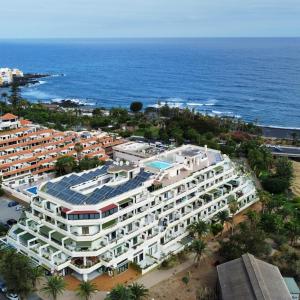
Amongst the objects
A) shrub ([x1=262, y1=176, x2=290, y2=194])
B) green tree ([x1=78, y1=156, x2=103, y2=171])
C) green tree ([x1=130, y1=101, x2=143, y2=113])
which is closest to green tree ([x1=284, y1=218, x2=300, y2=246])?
shrub ([x1=262, y1=176, x2=290, y2=194])

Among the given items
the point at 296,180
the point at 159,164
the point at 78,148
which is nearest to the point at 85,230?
the point at 159,164

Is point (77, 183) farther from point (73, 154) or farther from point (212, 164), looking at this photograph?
point (73, 154)

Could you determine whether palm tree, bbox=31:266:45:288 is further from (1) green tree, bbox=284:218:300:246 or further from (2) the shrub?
(2) the shrub

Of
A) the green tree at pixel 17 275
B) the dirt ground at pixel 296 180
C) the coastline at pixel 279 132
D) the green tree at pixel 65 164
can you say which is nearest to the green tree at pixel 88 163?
the green tree at pixel 65 164

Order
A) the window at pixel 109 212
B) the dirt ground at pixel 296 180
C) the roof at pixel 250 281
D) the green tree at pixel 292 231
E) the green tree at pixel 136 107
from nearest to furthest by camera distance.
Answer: the roof at pixel 250 281 < the window at pixel 109 212 < the green tree at pixel 292 231 < the dirt ground at pixel 296 180 < the green tree at pixel 136 107

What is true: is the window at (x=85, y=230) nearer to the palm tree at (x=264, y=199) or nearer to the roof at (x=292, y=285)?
the roof at (x=292, y=285)

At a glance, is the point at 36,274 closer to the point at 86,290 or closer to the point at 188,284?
the point at 86,290
